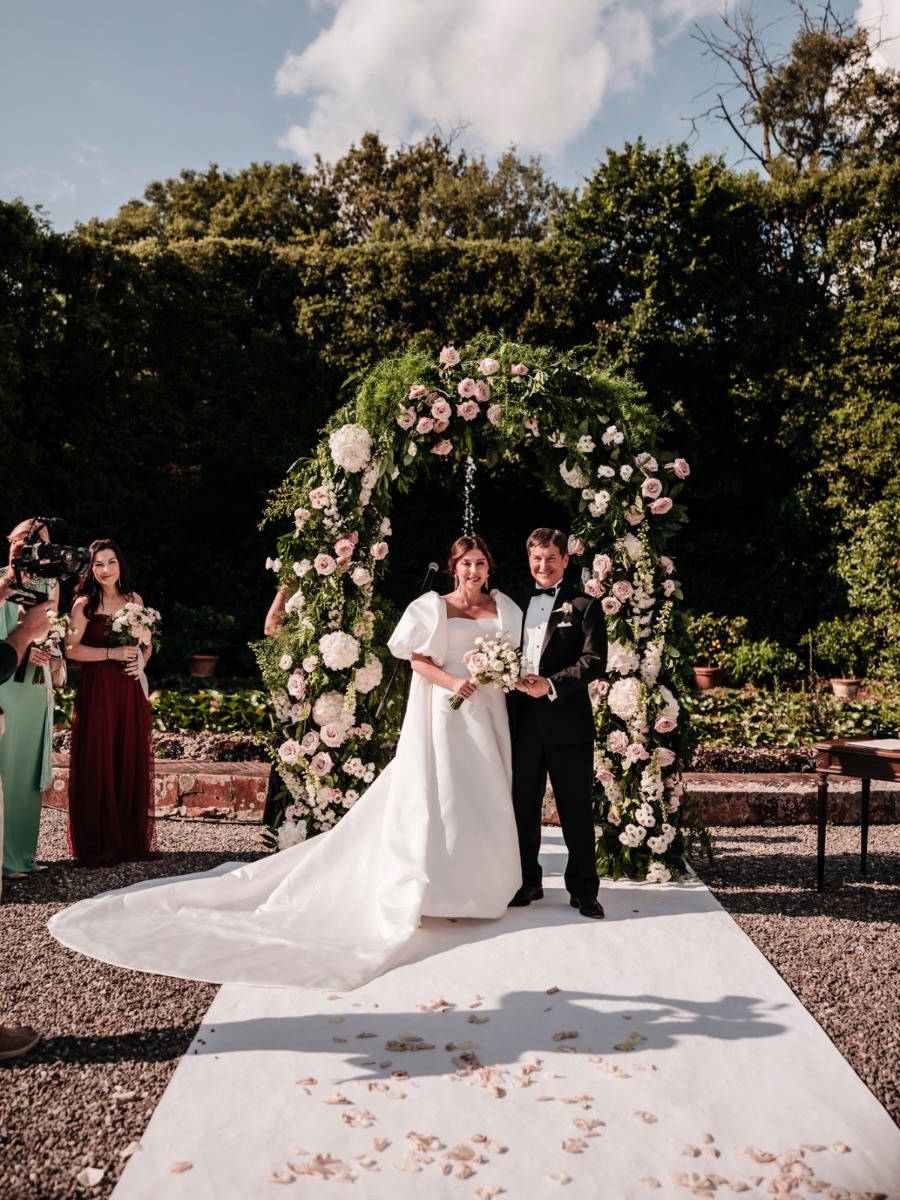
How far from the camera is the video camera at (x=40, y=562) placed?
3820 millimetres

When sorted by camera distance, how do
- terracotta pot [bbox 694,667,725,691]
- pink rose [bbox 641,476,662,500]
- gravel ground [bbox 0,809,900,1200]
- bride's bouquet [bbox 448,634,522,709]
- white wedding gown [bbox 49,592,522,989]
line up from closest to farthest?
gravel ground [bbox 0,809,900,1200] < white wedding gown [bbox 49,592,522,989] < bride's bouquet [bbox 448,634,522,709] < pink rose [bbox 641,476,662,500] < terracotta pot [bbox 694,667,725,691]

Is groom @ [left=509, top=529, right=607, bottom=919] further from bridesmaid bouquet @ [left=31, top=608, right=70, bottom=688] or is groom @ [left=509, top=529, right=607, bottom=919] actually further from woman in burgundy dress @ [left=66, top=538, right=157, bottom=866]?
bridesmaid bouquet @ [left=31, top=608, right=70, bottom=688]

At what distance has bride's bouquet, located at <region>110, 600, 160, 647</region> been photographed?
19.3ft

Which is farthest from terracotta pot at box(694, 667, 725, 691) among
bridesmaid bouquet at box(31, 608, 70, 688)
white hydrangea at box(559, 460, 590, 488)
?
bridesmaid bouquet at box(31, 608, 70, 688)

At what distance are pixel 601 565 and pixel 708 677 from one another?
7.79 meters

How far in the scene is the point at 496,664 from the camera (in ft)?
15.6

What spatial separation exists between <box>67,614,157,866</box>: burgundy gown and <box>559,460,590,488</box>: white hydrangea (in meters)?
3.04

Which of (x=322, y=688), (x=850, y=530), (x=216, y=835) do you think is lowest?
(x=216, y=835)

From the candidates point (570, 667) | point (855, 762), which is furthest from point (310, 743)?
point (855, 762)

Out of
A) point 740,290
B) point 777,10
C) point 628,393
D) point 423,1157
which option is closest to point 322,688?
point 628,393

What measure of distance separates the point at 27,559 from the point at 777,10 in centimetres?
2062

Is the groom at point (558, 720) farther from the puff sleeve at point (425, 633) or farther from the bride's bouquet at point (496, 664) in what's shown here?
the puff sleeve at point (425, 633)

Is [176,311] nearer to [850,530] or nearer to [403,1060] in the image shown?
[850,530]

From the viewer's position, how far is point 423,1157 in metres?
2.64
